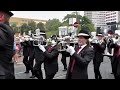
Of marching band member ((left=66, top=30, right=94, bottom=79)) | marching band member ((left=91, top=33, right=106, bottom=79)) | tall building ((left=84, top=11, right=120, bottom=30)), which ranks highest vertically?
tall building ((left=84, top=11, right=120, bottom=30))

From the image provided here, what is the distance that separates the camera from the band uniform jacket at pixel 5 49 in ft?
9.69

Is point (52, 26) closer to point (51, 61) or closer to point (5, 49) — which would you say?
point (51, 61)

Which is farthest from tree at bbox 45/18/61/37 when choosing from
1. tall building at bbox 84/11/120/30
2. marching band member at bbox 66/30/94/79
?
marching band member at bbox 66/30/94/79

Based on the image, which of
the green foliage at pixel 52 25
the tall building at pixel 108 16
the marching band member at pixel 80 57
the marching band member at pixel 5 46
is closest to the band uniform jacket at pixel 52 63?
the tall building at pixel 108 16

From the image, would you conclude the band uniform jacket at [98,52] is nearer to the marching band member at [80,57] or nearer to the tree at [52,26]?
the marching band member at [80,57]

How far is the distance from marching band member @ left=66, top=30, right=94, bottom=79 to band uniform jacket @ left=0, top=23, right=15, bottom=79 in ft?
3.26

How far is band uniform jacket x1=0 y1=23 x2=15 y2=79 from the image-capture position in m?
2.95

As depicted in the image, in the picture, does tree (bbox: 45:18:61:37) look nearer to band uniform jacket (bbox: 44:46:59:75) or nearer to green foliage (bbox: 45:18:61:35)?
green foliage (bbox: 45:18:61:35)

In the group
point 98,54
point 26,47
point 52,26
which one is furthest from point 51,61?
point 52,26

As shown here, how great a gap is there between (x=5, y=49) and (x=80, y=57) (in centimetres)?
113

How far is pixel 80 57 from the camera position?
3709 millimetres
